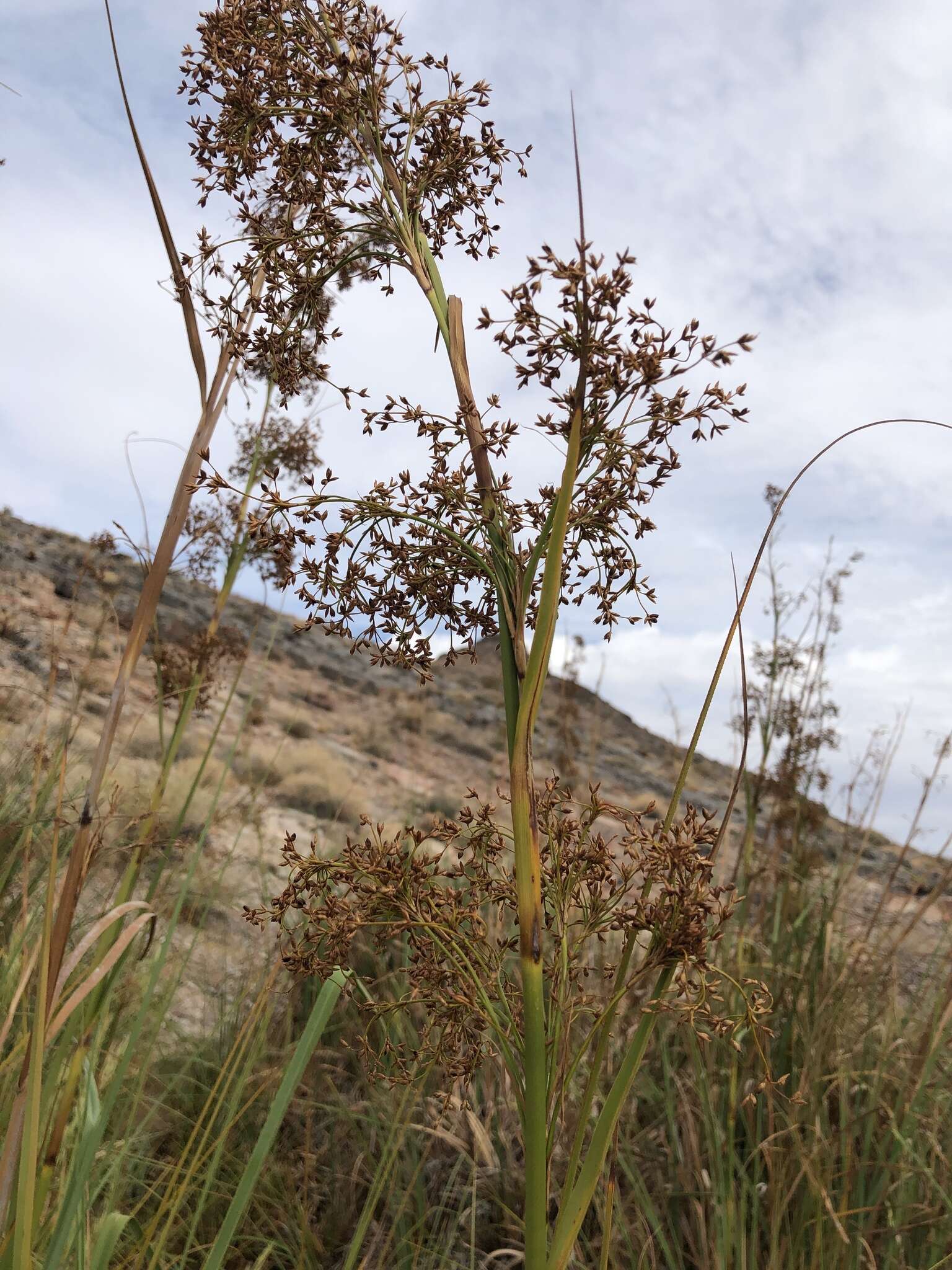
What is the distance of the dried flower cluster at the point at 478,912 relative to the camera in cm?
103

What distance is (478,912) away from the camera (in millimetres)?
1134

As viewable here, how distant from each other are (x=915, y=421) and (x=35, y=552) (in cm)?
2251

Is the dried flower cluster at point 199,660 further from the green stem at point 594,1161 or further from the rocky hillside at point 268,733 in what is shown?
the green stem at point 594,1161

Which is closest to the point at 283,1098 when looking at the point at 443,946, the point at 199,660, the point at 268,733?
the point at 443,946

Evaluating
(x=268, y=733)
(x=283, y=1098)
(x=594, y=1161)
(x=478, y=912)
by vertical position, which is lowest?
(x=268, y=733)

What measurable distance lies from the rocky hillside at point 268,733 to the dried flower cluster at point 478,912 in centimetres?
15

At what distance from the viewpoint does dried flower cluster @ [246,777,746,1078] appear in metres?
1.03

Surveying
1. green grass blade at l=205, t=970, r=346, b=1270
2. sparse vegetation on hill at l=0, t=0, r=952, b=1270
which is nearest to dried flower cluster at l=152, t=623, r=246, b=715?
sparse vegetation on hill at l=0, t=0, r=952, b=1270

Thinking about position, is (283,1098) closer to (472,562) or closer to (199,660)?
(472,562)

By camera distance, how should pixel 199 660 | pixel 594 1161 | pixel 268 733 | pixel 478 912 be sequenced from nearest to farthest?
1. pixel 594 1161
2. pixel 478 912
3. pixel 199 660
4. pixel 268 733

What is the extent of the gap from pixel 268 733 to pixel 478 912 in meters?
15.2

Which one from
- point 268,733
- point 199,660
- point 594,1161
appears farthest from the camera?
point 268,733

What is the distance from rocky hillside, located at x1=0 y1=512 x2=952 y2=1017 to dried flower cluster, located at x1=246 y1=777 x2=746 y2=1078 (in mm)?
152

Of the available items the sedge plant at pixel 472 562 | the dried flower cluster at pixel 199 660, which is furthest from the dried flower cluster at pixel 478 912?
the dried flower cluster at pixel 199 660
